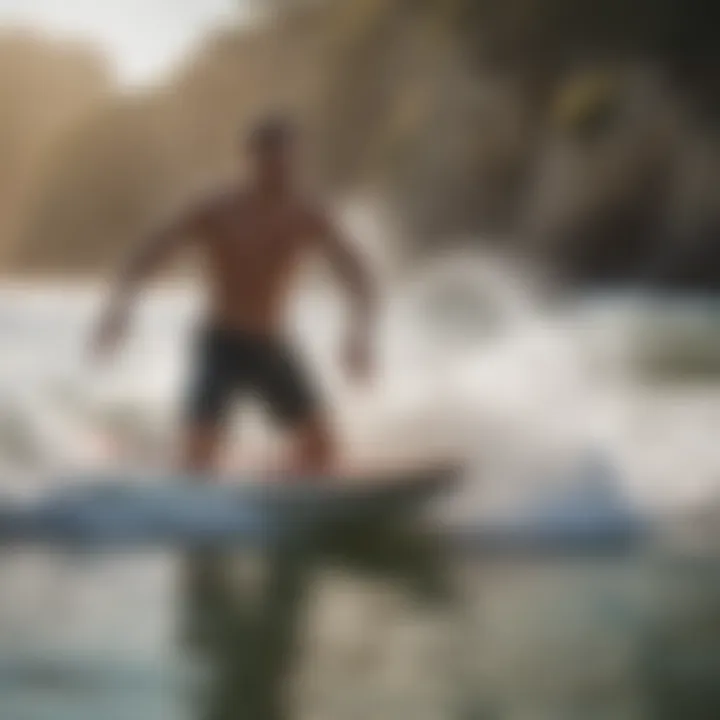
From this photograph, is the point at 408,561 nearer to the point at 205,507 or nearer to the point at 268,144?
the point at 205,507

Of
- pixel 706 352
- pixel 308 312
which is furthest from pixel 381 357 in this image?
pixel 706 352

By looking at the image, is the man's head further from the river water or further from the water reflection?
the water reflection

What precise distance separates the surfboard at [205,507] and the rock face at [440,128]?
236 millimetres

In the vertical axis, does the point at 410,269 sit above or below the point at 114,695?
above

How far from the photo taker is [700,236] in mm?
1370

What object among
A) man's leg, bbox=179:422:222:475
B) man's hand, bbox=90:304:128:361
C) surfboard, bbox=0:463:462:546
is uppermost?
man's hand, bbox=90:304:128:361

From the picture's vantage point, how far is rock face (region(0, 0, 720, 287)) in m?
1.34

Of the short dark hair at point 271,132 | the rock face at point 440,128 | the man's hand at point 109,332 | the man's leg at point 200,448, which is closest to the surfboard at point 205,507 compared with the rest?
the man's leg at point 200,448

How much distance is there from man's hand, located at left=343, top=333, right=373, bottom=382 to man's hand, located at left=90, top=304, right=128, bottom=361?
0.23 m

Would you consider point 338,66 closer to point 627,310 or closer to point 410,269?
point 410,269

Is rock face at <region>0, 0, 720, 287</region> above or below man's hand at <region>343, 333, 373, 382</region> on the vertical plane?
above

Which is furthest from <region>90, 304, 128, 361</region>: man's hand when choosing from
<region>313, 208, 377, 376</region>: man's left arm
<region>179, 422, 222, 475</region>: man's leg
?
<region>313, 208, 377, 376</region>: man's left arm

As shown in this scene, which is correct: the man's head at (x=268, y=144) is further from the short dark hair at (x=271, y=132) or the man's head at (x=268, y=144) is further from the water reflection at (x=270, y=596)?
the water reflection at (x=270, y=596)

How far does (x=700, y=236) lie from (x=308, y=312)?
0.42m
